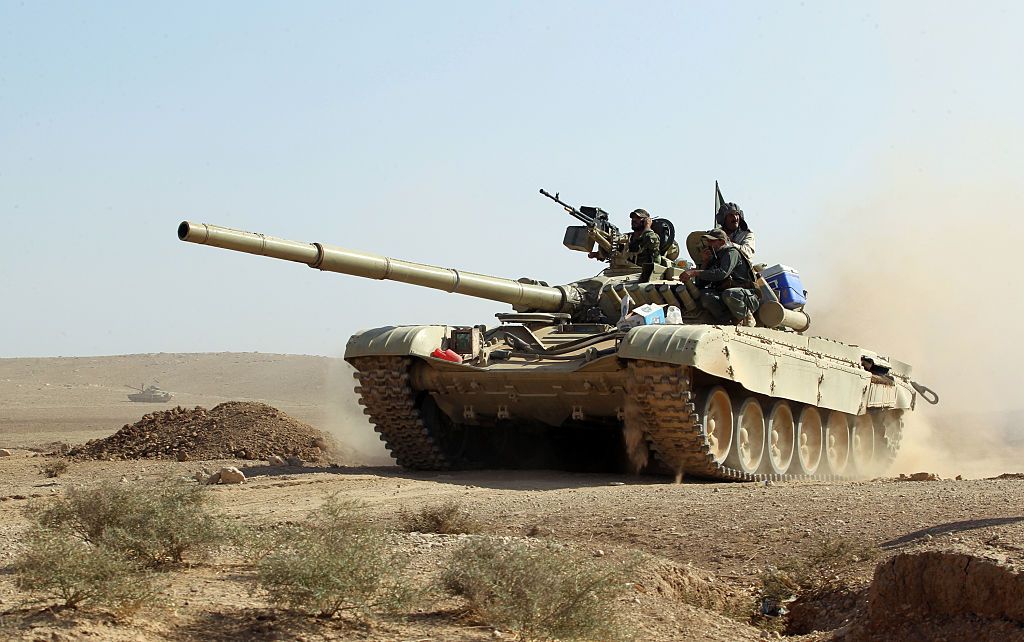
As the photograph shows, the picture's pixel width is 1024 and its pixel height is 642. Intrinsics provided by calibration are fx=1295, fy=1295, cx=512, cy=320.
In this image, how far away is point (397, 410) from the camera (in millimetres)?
14453

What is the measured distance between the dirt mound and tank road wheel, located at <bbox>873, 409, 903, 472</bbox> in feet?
25.7

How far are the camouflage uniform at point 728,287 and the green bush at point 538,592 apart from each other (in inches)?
332

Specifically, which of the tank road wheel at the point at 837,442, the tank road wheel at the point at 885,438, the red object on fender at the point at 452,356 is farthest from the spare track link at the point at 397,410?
the tank road wheel at the point at 885,438

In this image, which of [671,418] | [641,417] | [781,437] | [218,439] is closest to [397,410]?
[641,417]

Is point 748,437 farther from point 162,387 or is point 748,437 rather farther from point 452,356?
point 162,387

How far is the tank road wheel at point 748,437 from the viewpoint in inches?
551

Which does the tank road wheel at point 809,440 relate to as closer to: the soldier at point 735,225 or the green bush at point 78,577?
the soldier at point 735,225

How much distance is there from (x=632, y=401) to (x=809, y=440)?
4.10m

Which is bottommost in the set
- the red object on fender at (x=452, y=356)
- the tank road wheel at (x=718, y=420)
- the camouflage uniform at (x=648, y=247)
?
the tank road wheel at (x=718, y=420)

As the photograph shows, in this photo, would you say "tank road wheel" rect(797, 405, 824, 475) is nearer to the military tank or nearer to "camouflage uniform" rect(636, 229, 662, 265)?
the military tank

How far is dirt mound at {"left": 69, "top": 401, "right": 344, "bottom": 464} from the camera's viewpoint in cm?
1759

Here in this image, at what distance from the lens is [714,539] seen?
8.59 metres

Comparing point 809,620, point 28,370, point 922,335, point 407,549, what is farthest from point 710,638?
point 28,370

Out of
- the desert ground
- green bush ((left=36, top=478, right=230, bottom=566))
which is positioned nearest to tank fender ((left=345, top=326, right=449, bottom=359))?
the desert ground
